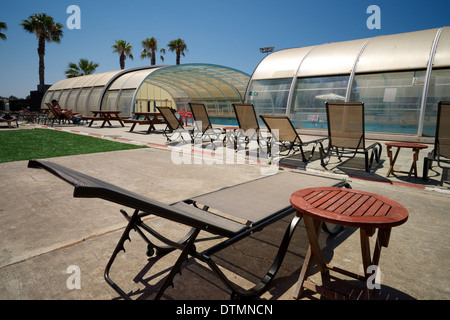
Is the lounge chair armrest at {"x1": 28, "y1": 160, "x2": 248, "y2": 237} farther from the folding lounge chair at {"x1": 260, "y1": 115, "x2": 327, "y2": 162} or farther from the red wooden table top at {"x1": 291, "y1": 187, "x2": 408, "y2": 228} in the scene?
the folding lounge chair at {"x1": 260, "y1": 115, "x2": 327, "y2": 162}

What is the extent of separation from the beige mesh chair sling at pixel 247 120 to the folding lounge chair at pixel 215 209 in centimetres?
423

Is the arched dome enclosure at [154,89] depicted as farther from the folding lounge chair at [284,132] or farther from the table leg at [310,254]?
the table leg at [310,254]

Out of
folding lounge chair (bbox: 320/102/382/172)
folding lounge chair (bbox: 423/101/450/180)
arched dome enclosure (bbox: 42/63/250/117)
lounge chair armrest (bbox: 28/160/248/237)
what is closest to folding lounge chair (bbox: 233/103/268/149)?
folding lounge chair (bbox: 320/102/382/172)

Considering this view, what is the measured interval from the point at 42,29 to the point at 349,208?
43.7 meters

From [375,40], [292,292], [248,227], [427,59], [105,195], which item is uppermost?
[375,40]

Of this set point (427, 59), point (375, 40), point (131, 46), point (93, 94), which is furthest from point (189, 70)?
point (131, 46)

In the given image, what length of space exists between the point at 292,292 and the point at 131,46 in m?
47.2

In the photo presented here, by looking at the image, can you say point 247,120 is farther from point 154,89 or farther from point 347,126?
point 154,89

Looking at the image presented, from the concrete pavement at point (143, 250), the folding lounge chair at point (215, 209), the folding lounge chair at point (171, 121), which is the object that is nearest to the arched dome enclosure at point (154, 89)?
the folding lounge chair at point (171, 121)

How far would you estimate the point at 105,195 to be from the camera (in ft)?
4.12

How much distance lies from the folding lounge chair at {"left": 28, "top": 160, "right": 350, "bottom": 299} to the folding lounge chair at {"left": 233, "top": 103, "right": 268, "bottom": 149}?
13.9ft

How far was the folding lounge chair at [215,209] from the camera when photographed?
4.59ft
